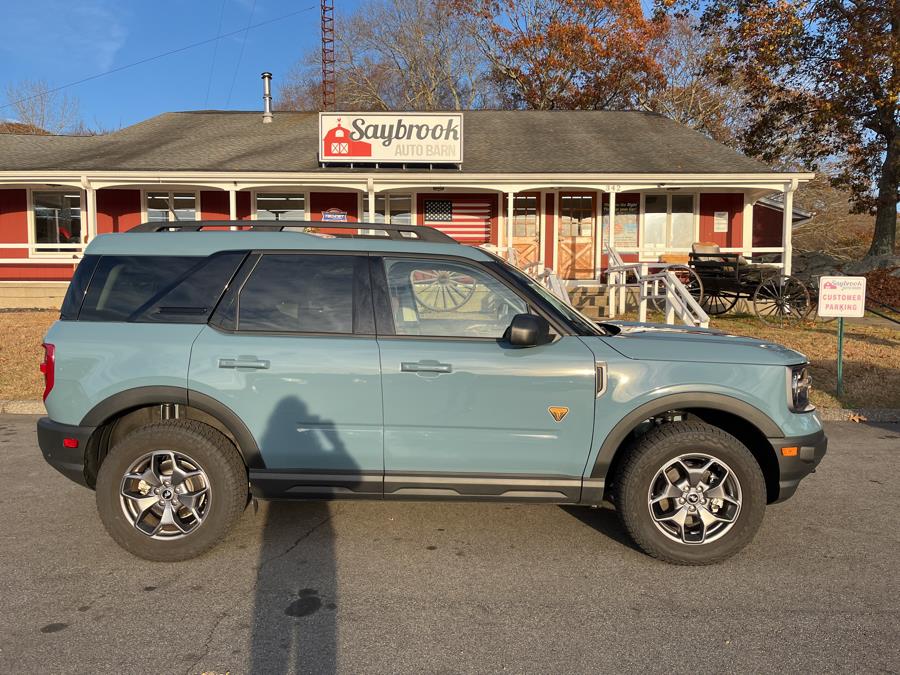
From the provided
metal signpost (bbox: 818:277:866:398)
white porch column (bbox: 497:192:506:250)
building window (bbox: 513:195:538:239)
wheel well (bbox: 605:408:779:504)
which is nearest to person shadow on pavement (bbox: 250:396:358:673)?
wheel well (bbox: 605:408:779:504)

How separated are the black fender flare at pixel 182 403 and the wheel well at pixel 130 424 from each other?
8 centimetres

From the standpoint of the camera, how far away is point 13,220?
59.5ft

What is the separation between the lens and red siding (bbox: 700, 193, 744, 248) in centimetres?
1845

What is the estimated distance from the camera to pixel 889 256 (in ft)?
62.4

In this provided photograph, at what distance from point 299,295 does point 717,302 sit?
13.7 meters

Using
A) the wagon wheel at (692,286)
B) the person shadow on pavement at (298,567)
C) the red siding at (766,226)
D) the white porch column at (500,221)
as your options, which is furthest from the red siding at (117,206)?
the red siding at (766,226)

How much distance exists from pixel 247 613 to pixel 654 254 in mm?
16759

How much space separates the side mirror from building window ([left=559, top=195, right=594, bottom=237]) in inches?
614

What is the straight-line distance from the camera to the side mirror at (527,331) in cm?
337

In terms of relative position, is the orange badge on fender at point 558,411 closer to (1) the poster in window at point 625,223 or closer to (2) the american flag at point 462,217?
(2) the american flag at point 462,217

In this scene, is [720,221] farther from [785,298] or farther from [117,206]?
[117,206]

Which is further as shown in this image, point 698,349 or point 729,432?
point 729,432

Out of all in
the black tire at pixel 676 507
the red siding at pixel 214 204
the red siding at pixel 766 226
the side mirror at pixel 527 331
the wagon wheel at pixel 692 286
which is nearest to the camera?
the side mirror at pixel 527 331

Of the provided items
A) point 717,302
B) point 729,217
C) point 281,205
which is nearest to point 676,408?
point 717,302
